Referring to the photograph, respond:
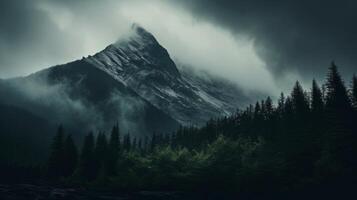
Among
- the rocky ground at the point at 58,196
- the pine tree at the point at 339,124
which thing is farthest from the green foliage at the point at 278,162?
the rocky ground at the point at 58,196

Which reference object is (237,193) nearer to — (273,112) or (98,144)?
(98,144)

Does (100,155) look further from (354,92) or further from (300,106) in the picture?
(354,92)

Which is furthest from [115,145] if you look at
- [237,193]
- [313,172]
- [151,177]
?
[313,172]

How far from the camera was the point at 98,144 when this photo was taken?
11975 centimetres

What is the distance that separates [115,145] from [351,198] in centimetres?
7934

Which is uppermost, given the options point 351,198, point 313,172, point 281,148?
point 281,148

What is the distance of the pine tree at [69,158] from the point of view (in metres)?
116

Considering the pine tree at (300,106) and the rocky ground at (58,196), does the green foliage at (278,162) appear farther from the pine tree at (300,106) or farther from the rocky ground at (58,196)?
the rocky ground at (58,196)

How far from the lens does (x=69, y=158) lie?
118562mm

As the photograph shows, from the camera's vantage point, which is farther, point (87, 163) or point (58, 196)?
point (87, 163)

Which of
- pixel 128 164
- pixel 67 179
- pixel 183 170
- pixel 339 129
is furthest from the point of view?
pixel 128 164

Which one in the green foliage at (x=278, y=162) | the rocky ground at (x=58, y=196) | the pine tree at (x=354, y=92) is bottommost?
the rocky ground at (x=58, y=196)

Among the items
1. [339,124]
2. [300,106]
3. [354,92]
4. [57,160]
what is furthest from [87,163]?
[354,92]

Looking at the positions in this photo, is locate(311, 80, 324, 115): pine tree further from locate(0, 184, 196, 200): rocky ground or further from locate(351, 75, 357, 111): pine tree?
locate(0, 184, 196, 200): rocky ground
